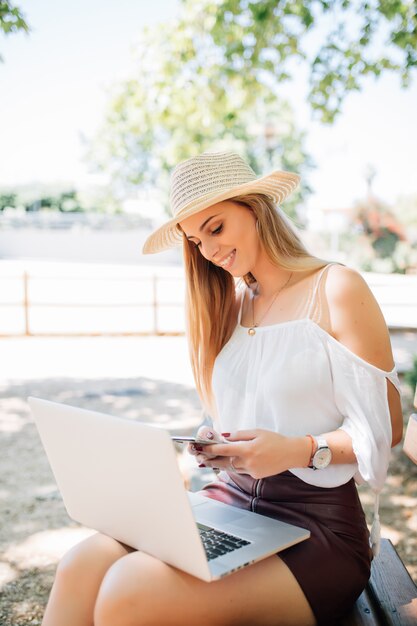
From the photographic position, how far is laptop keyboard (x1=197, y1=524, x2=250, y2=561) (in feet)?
4.35

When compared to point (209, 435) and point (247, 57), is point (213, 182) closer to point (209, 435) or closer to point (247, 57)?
point (209, 435)

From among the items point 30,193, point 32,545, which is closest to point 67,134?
point 30,193

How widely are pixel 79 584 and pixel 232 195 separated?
1.07 m

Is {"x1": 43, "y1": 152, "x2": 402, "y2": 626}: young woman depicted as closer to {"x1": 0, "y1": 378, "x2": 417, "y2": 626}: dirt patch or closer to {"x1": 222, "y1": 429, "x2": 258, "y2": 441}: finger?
{"x1": 222, "y1": 429, "x2": 258, "y2": 441}: finger

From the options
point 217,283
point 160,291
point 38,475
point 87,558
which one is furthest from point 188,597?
point 160,291

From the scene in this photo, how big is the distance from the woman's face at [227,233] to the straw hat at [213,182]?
5cm

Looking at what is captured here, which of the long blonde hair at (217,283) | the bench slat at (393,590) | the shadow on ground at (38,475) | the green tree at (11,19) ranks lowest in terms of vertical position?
the shadow on ground at (38,475)

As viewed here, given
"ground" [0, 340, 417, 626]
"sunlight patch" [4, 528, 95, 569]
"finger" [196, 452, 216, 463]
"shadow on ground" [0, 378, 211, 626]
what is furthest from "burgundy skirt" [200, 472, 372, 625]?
"sunlight patch" [4, 528, 95, 569]

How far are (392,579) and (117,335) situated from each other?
877 cm

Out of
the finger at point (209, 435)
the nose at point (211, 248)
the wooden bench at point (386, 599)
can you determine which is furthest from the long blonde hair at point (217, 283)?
the wooden bench at point (386, 599)

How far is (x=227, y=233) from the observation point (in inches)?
73.0

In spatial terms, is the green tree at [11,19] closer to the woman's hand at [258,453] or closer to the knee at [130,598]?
the woman's hand at [258,453]

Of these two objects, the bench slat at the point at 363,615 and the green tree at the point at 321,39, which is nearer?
the bench slat at the point at 363,615

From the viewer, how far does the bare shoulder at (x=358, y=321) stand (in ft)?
5.25
